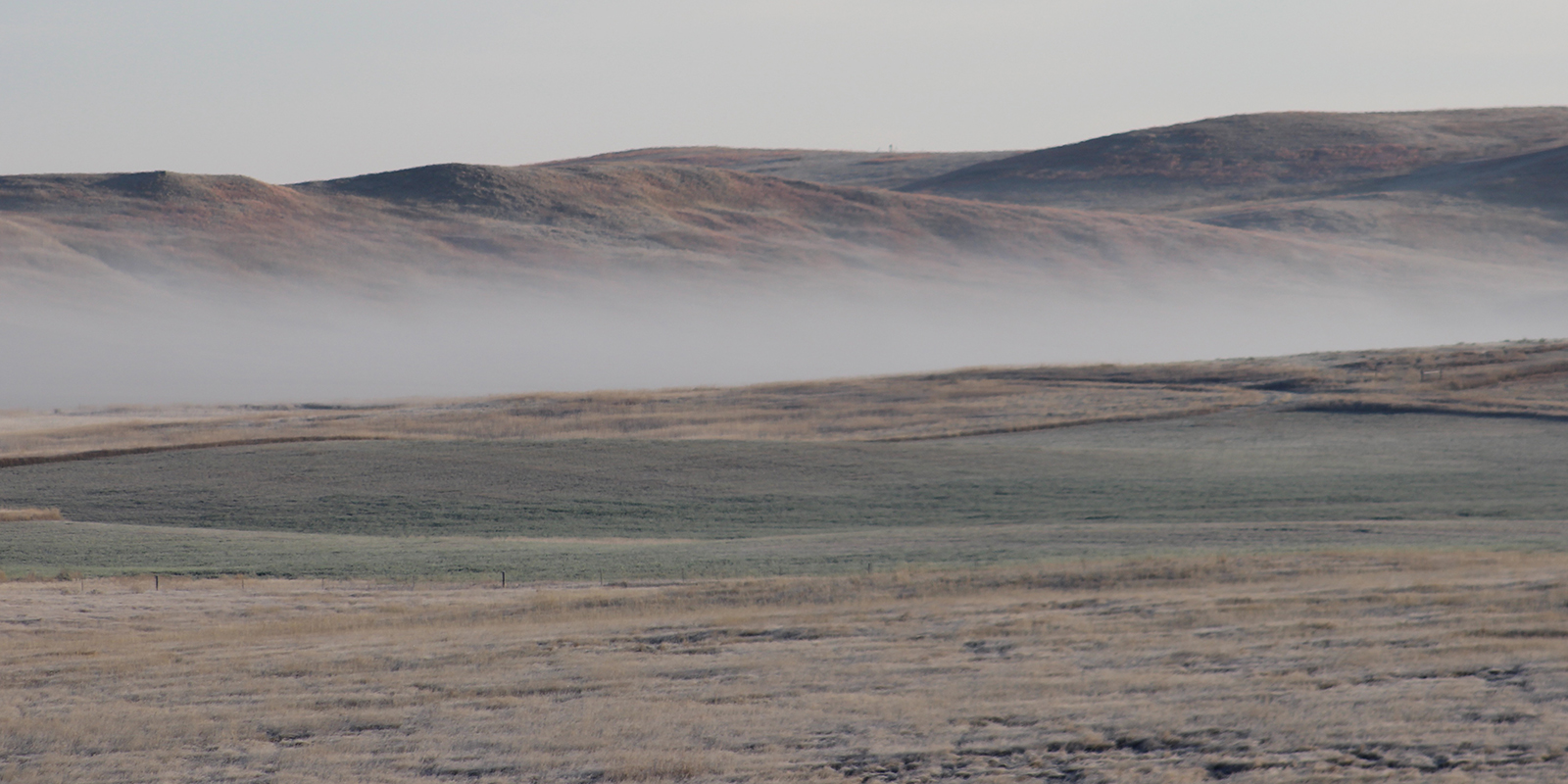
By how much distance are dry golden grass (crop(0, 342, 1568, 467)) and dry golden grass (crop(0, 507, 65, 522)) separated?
395 inches

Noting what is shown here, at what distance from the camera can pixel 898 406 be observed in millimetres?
57625

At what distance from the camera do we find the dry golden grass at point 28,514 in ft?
105

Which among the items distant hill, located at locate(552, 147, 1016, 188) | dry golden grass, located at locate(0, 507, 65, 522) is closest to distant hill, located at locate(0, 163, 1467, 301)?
distant hill, located at locate(552, 147, 1016, 188)

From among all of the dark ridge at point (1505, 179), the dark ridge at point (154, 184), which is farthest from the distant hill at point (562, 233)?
the dark ridge at point (1505, 179)

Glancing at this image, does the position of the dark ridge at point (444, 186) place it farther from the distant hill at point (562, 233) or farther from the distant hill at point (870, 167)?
the distant hill at point (870, 167)

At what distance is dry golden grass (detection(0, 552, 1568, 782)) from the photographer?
32.6 ft

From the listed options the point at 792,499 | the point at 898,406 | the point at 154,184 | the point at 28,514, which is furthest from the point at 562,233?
the point at 792,499

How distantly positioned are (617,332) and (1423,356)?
54838 millimetres

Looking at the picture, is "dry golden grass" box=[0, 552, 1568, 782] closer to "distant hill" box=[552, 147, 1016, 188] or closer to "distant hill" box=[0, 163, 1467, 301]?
"distant hill" box=[0, 163, 1467, 301]

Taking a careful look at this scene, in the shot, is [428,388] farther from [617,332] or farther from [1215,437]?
[1215,437]

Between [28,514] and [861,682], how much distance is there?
87.1 ft

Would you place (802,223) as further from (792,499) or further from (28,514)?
(28,514)

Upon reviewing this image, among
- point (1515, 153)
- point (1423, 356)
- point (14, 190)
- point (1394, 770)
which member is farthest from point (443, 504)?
point (1515, 153)

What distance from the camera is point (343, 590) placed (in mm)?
20984
